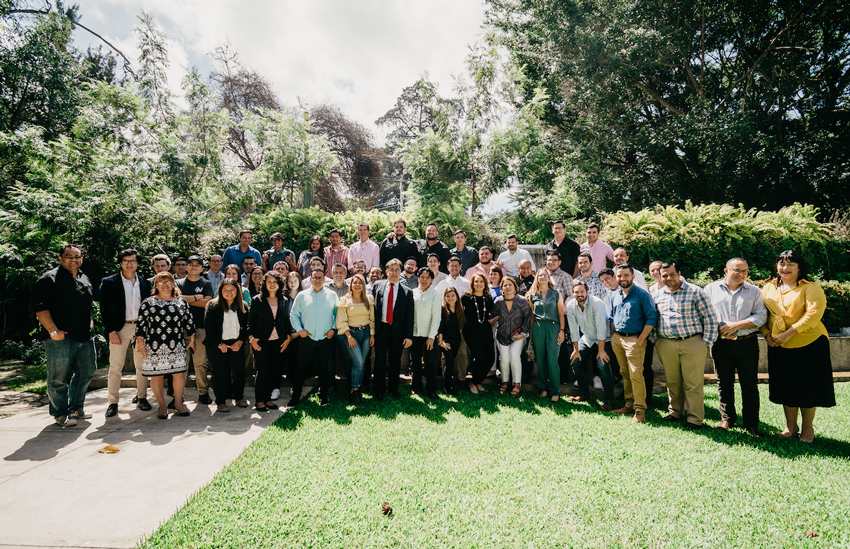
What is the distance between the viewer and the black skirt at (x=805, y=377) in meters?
→ 4.51

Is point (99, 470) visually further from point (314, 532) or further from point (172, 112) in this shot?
point (172, 112)

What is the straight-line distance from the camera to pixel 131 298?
19.1ft

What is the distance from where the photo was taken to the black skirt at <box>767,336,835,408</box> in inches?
177

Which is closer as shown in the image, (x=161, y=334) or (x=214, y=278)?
(x=161, y=334)

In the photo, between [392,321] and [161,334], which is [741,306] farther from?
[161,334]

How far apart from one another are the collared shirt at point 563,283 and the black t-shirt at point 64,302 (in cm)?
673

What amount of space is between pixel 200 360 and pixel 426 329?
3418 mm

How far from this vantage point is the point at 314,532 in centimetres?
298

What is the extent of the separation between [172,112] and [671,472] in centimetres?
1298

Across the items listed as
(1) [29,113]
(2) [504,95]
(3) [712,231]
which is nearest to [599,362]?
A: (3) [712,231]

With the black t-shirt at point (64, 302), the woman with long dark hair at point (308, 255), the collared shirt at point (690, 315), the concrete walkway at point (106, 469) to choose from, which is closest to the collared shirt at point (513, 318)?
the collared shirt at point (690, 315)

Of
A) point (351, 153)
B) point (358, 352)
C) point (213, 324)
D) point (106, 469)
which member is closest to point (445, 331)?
point (358, 352)

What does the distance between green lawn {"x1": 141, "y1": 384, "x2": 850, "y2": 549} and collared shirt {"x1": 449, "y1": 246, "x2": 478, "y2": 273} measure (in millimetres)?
3236

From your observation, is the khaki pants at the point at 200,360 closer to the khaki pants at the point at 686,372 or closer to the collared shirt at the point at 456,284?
the collared shirt at the point at 456,284
